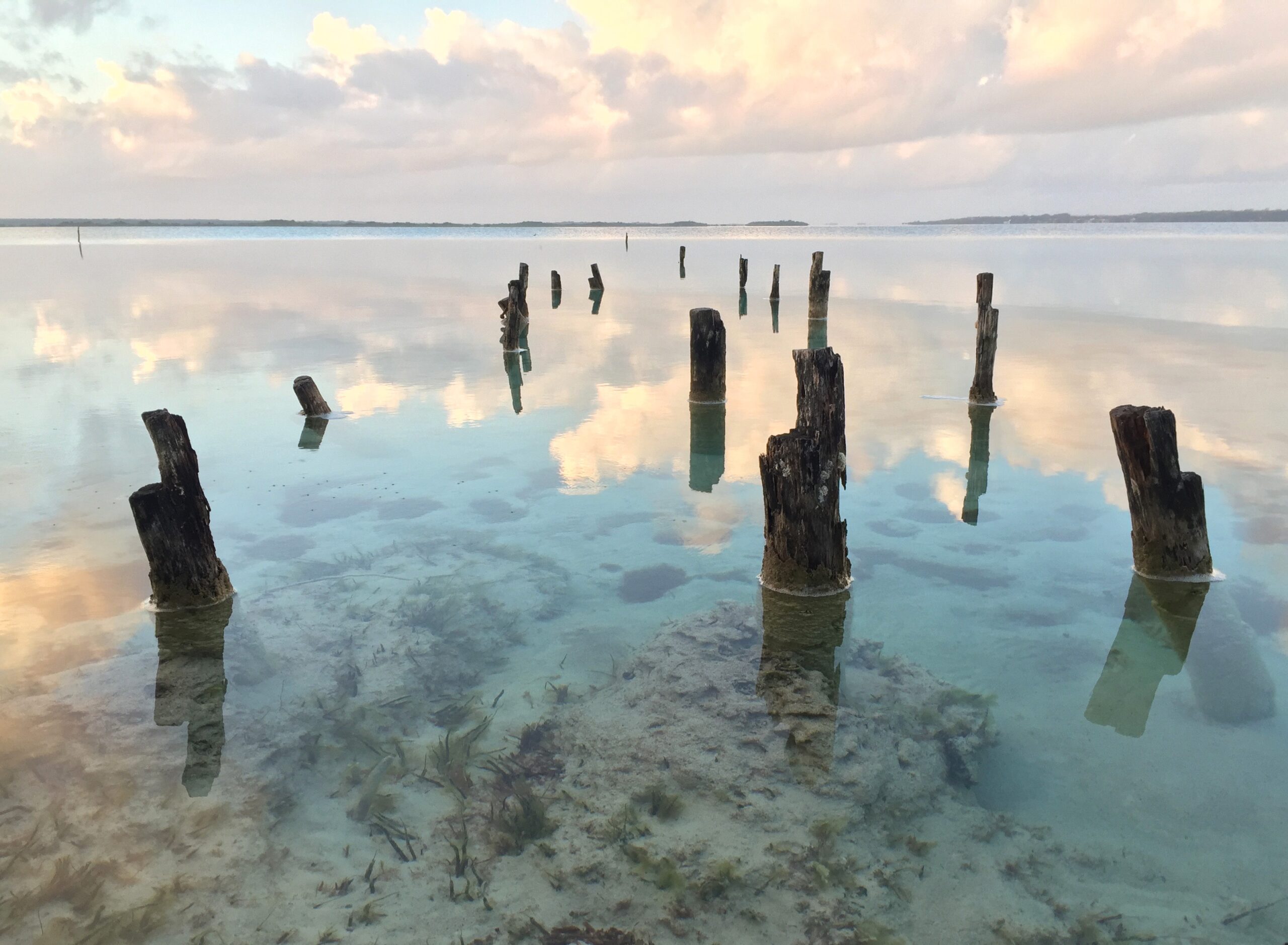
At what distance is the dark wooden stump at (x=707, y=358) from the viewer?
13602 millimetres

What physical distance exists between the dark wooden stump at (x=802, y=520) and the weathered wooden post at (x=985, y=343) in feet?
24.2

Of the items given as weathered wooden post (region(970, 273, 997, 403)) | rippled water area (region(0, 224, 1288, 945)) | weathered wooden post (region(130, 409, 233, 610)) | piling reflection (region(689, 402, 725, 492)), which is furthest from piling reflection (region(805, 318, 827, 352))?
weathered wooden post (region(130, 409, 233, 610))

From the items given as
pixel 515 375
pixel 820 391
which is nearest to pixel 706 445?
pixel 820 391

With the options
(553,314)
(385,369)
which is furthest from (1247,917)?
(553,314)

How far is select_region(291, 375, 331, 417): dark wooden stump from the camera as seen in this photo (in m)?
13.3

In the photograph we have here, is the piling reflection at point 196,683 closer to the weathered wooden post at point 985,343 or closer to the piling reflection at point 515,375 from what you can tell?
the piling reflection at point 515,375

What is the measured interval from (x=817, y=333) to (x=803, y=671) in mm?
18856

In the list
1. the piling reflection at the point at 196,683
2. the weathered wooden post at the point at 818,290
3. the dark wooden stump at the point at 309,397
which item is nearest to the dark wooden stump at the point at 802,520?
the piling reflection at the point at 196,683

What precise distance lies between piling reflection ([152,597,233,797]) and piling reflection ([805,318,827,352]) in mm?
15989

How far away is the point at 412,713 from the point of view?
16.9ft

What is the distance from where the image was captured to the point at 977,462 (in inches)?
423

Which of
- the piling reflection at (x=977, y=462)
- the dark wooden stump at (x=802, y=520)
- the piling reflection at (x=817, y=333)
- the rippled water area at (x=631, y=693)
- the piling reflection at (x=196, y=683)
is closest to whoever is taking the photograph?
the rippled water area at (x=631, y=693)

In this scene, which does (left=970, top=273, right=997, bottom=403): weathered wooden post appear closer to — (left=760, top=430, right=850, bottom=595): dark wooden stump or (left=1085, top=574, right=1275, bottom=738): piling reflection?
(left=1085, top=574, right=1275, bottom=738): piling reflection

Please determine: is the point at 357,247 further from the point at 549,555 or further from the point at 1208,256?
the point at 549,555
